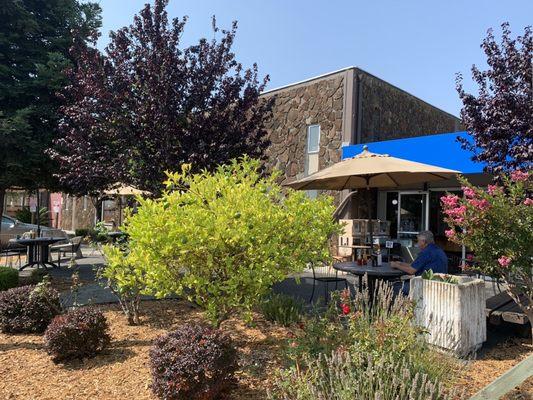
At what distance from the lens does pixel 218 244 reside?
3797 millimetres

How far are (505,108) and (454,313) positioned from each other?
398 centimetres

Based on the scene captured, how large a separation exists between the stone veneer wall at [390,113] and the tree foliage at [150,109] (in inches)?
318

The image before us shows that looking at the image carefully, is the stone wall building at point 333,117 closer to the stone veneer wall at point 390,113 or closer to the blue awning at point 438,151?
the stone veneer wall at point 390,113

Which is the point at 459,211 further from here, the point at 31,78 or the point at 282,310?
the point at 31,78

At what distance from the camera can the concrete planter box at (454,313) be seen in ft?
13.5

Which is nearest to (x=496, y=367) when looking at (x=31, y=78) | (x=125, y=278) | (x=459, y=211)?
(x=459, y=211)

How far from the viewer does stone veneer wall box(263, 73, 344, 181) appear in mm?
14344

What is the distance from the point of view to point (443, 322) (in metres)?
4.28

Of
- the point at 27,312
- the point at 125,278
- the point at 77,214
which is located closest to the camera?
the point at 125,278

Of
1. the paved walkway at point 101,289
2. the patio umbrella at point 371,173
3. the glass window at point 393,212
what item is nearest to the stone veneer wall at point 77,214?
the paved walkway at point 101,289

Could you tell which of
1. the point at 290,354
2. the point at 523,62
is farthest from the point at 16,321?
the point at 523,62

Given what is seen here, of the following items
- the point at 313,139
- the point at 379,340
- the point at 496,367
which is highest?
the point at 313,139

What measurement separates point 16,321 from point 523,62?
8.28 m

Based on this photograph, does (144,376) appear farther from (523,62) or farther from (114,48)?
(523,62)
